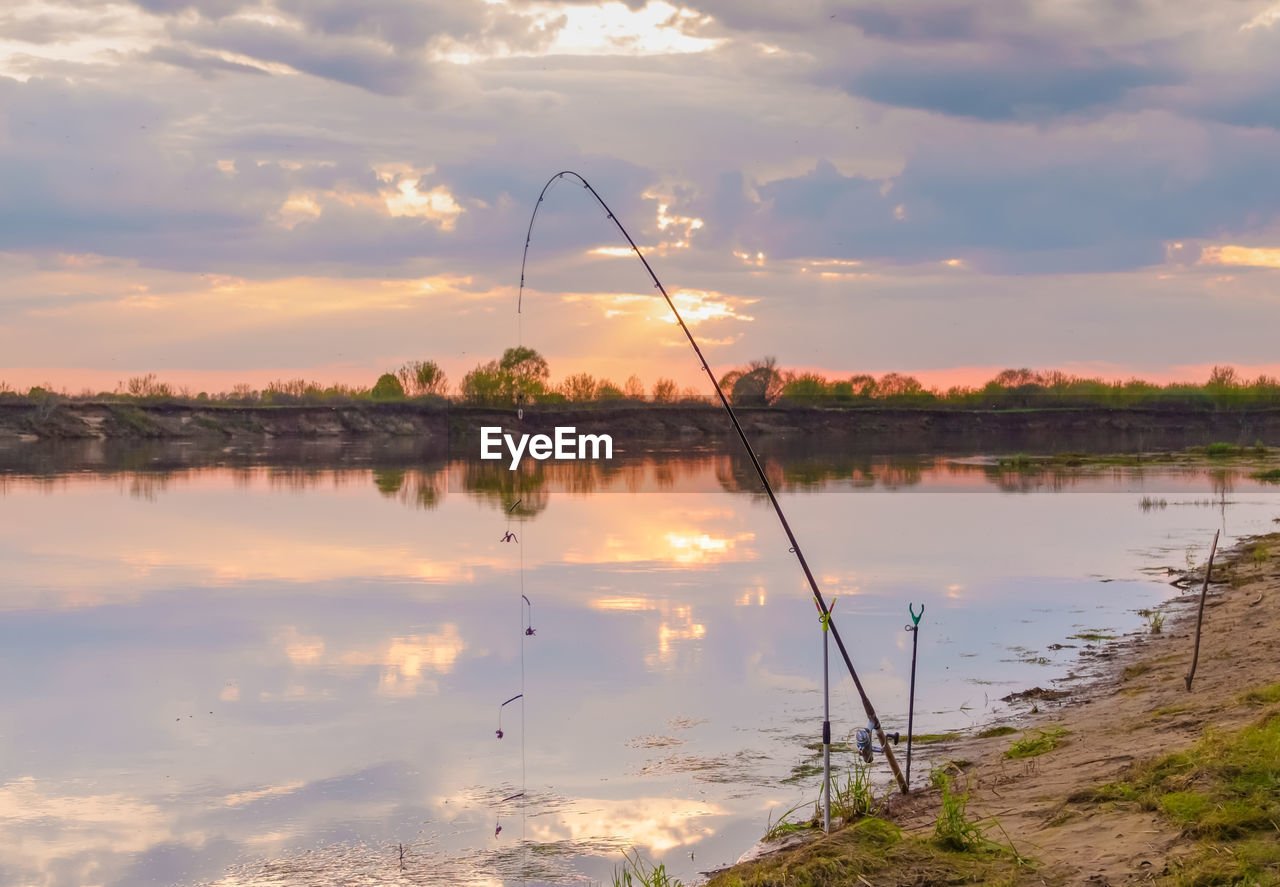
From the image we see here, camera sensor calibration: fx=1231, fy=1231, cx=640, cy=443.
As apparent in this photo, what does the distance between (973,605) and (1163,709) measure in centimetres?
761

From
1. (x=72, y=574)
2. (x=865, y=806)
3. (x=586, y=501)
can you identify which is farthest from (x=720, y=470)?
(x=865, y=806)

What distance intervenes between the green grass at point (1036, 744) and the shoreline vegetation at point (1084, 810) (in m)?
0.02

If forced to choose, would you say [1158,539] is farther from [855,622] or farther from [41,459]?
[41,459]

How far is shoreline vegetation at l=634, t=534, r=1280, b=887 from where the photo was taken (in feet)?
20.5

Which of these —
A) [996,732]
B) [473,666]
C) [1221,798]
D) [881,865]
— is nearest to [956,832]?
[881,865]

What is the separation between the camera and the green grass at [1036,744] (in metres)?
9.27

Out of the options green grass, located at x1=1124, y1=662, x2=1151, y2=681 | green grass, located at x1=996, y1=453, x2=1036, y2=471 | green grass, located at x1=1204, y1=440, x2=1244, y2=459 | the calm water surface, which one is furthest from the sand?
green grass, located at x1=1204, y1=440, x2=1244, y2=459

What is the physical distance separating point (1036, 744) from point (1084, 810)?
2.29 meters

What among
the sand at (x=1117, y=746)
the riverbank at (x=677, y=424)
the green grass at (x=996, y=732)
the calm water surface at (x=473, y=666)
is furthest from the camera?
the riverbank at (x=677, y=424)

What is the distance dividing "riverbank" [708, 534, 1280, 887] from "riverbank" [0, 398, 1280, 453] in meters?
57.0

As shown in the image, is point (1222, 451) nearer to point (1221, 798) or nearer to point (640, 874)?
point (1221, 798)

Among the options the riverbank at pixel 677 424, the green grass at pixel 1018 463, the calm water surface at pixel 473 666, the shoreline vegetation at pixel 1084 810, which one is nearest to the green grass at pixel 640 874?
the shoreline vegetation at pixel 1084 810

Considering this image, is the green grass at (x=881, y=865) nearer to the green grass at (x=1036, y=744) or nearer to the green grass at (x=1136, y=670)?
the green grass at (x=1036, y=744)

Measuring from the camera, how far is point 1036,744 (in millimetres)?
9430
